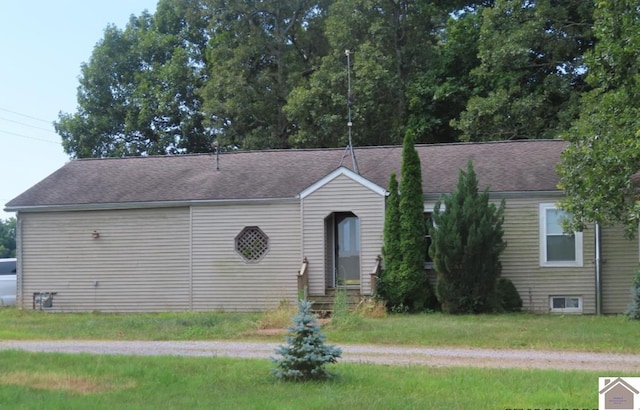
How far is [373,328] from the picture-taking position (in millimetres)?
14961

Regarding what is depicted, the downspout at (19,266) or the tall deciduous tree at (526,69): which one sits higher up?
the tall deciduous tree at (526,69)

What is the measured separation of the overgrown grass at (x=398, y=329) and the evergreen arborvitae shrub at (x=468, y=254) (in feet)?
2.12

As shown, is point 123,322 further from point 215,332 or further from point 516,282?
point 516,282

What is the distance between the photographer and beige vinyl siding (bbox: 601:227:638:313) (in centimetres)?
1873

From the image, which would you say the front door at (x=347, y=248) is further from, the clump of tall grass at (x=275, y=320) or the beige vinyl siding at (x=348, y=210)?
the clump of tall grass at (x=275, y=320)

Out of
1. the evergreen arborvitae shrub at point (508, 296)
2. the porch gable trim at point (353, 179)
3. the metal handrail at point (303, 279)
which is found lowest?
the evergreen arborvitae shrub at point (508, 296)

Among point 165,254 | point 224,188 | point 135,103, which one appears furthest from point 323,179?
point 135,103

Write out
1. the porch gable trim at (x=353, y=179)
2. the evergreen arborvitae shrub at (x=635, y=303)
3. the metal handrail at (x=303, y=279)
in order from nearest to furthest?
the evergreen arborvitae shrub at (x=635, y=303) < the metal handrail at (x=303, y=279) < the porch gable trim at (x=353, y=179)

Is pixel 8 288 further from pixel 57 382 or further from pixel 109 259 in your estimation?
pixel 57 382

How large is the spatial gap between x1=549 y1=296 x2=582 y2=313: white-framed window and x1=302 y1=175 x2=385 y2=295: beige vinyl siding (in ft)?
14.8

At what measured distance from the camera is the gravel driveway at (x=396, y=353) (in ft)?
35.6

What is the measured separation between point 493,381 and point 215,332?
7.24 metres

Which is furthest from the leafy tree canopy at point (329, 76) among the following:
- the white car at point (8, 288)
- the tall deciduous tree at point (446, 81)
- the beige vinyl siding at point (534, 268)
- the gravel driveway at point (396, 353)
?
the gravel driveway at point (396, 353)

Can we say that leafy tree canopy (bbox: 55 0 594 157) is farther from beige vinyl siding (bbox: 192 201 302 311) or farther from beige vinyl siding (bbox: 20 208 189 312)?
beige vinyl siding (bbox: 20 208 189 312)
